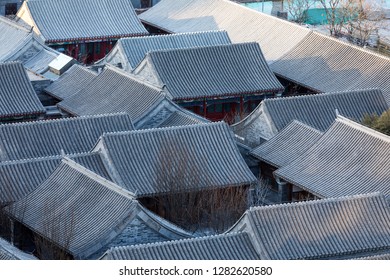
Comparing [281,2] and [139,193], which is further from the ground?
[139,193]

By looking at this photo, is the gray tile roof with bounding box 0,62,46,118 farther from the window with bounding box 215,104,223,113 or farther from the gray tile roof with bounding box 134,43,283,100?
the window with bounding box 215,104,223,113

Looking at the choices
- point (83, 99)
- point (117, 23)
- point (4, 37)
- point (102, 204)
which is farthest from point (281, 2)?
point (102, 204)

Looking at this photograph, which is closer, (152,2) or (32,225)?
(32,225)

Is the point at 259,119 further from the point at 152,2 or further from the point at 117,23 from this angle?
the point at 152,2

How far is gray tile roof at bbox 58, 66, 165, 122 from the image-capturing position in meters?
41.4

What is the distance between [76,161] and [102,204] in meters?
3.24

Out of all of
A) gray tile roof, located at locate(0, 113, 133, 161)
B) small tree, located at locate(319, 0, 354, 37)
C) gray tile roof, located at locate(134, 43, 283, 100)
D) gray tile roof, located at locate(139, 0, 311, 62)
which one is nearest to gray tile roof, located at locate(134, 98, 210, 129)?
gray tile roof, located at locate(0, 113, 133, 161)

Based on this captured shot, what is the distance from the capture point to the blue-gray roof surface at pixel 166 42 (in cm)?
4850

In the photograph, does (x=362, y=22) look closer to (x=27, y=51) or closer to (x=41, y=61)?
(x=41, y=61)

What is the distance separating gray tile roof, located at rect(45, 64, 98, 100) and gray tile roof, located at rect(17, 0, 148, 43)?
677 centimetres

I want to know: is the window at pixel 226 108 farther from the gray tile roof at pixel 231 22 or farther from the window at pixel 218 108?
the gray tile roof at pixel 231 22

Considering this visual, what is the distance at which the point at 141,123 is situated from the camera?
40.8 meters

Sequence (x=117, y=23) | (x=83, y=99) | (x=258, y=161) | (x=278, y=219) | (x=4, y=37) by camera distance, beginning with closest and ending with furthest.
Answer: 1. (x=278, y=219)
2. (x=258, y=161)
3. (x=83, y=99)
4. (x=4, y=37)
5. (x=117, y=23)

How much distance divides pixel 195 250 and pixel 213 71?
17.2m
